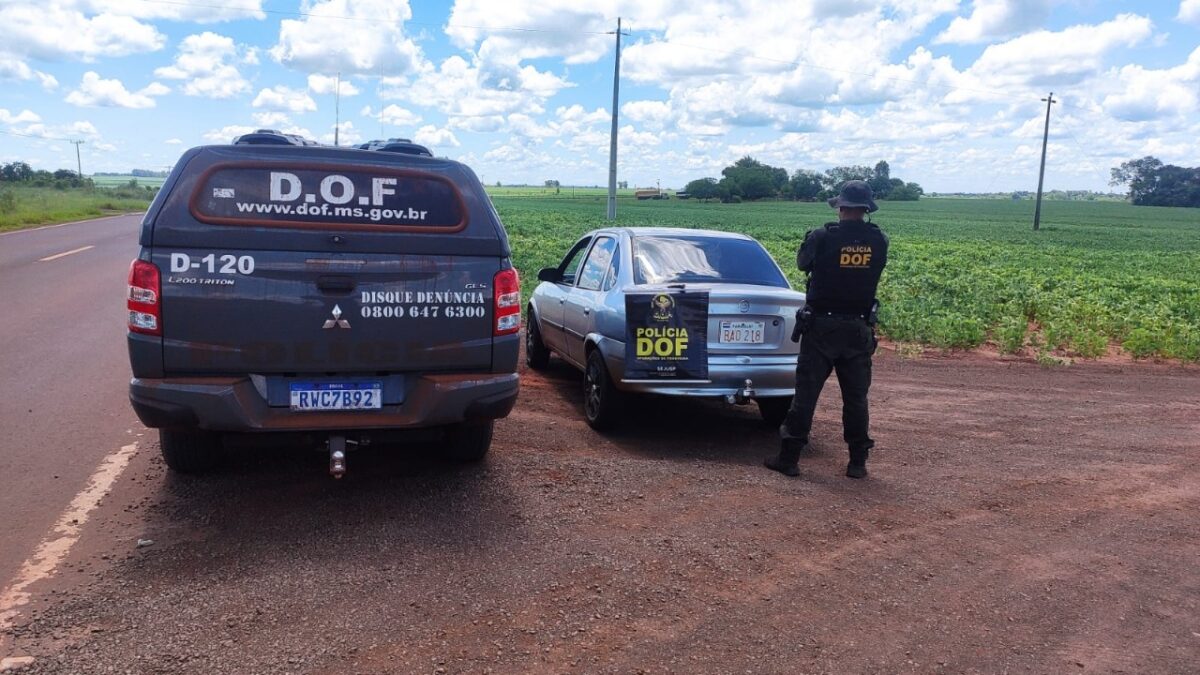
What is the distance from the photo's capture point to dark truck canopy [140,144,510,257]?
4.39 meters

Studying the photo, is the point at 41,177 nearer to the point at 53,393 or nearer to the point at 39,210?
the point at 39,210

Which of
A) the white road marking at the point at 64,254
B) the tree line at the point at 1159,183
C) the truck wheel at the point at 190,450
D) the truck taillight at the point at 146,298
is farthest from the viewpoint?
the tree line at the point at 1159,183

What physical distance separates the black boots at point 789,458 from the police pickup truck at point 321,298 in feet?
6.39

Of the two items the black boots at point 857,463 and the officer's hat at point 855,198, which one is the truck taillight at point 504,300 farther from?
the black boots at point 857,463

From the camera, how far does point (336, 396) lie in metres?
4.56

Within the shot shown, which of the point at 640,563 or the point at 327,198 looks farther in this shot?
the point at 327,198

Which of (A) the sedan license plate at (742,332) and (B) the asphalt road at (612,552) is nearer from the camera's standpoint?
(B) the asphalt road at (612,552)

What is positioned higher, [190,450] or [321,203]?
[321,203]

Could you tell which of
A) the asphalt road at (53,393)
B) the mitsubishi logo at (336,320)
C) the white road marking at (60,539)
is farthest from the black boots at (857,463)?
the asphalt road at (53,393)

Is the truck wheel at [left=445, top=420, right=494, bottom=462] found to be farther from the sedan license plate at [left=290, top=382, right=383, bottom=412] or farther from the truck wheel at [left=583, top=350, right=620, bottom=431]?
the truck wheel at [left=583, top=350, right=620, bottom=431]

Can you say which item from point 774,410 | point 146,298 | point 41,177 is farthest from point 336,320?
point 41,177

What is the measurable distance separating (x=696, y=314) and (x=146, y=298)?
3.45m

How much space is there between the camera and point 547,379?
8.55m

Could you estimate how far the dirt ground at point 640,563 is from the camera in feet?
11.1
